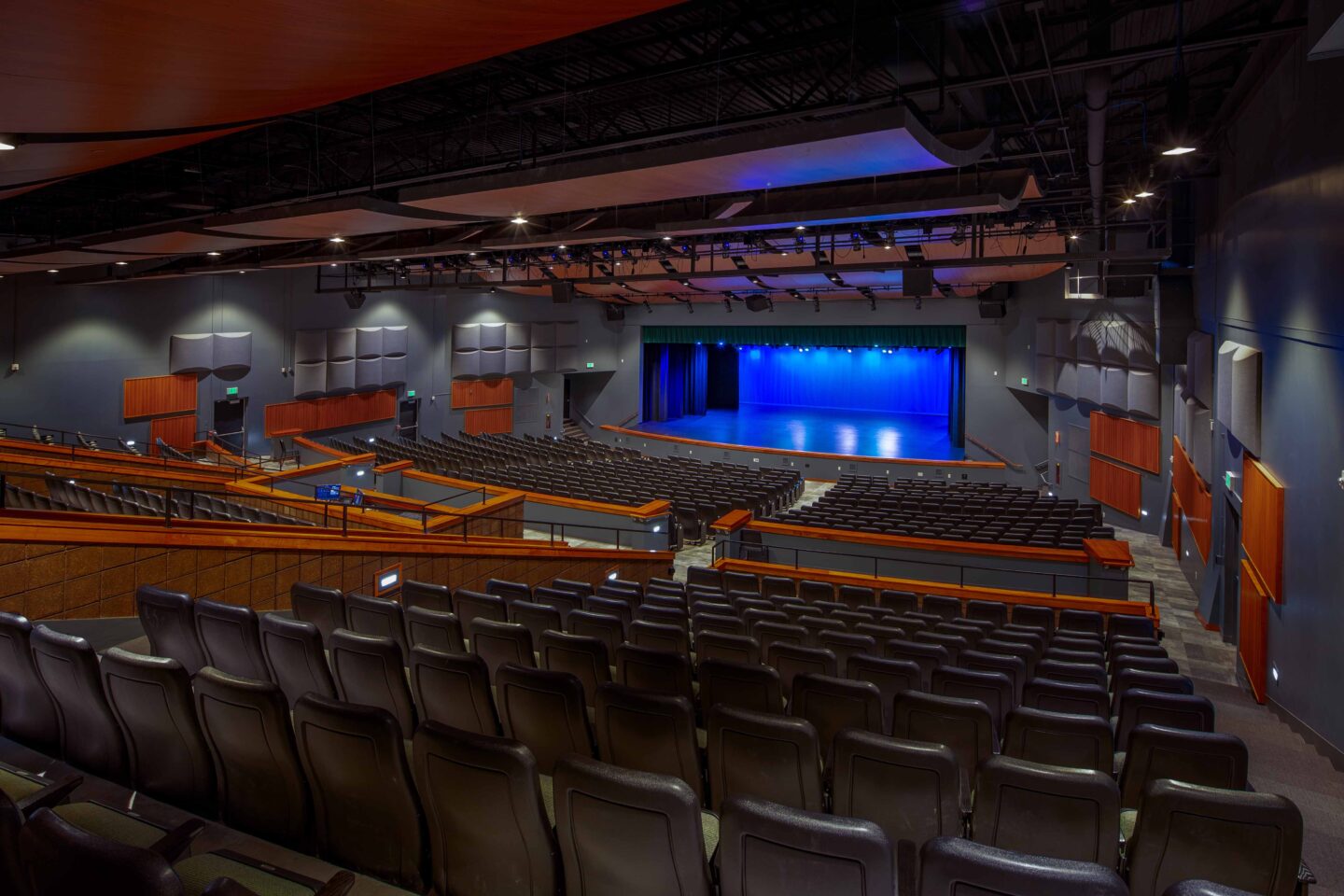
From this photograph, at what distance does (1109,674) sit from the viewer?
6668mm

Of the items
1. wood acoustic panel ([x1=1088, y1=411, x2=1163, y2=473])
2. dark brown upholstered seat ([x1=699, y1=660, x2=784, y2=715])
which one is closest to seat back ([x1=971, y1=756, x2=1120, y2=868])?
dark brown upholstered seat ([x1=699, y1=660, x2=784, y2=715])

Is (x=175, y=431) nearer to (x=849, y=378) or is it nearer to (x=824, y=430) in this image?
(x=824, y=430)

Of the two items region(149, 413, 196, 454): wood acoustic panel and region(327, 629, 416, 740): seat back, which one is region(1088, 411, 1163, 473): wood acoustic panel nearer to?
region(327, 629, 416, 740): seat back

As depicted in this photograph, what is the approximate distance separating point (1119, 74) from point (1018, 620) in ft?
23.1

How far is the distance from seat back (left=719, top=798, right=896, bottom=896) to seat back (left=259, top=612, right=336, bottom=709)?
2.37m

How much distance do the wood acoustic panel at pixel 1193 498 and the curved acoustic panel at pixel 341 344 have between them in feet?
72.3

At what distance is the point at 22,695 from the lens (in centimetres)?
326

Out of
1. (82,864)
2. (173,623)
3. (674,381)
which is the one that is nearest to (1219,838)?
(82,864)

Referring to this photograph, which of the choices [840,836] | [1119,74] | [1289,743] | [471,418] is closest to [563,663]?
[840,836]

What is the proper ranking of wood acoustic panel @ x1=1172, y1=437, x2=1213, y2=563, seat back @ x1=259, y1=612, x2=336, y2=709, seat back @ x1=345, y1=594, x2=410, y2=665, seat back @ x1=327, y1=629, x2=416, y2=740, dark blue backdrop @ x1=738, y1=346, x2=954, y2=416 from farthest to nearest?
dark blue backdrop @ x1=738, y1=346, x2=954, y2=416 < wood acoustic panel @ x1=1172, y1=437, x2=1213, y2=563 < seat back @ x1=345, y1=594, x2=410, y2=665 < seat back @ x1=259, y1=612, x2=336, y2=709 < seat back @ x1=327, y1=629, x2=416, y2=740

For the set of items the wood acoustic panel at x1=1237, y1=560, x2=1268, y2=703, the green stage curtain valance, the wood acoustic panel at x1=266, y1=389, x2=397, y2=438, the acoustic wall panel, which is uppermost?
the green stage curtain valance

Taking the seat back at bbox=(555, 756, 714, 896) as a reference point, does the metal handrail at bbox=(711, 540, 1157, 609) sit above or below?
below

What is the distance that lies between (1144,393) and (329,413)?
2194 centimetres

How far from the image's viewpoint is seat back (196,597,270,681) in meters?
3.98
